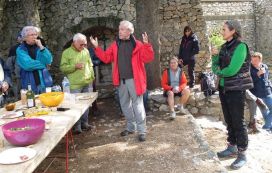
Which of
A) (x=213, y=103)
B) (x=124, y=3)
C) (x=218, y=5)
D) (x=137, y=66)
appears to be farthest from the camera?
(x=218, y=5)

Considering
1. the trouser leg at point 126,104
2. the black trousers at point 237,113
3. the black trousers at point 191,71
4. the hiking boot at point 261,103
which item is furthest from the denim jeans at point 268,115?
the trouser leg at point 126,104

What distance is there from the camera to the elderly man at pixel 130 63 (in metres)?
4.54

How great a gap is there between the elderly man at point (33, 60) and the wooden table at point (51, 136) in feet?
3.32

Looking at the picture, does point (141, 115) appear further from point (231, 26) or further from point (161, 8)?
point (161, 8)

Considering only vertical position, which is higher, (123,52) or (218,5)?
(218,5)

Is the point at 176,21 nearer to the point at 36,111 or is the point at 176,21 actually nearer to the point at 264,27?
the point at 36,111

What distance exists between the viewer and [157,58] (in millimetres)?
6816

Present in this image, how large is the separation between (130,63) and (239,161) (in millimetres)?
1931

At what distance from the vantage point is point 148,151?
14.3 ft

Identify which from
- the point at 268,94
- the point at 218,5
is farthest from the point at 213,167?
the point at 218,5

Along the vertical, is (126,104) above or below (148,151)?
above

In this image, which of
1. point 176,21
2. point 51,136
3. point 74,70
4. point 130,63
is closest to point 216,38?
point 176,21

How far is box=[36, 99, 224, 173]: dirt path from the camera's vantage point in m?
3.90

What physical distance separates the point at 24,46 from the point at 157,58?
296 centimetres
